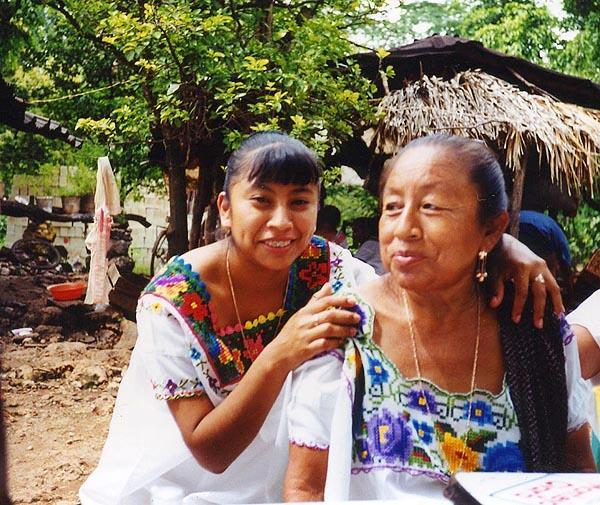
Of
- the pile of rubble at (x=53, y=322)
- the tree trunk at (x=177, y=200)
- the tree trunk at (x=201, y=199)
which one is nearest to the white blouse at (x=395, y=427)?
the tree trunk at (x=201, y=199)

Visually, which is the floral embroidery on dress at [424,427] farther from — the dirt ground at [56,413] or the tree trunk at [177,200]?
the tree trunk at [177,200]

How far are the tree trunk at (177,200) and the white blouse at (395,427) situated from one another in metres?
4.61

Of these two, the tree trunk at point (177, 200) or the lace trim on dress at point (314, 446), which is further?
the tree trunk at point (177, 200)

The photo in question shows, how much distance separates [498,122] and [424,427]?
4.40 meters

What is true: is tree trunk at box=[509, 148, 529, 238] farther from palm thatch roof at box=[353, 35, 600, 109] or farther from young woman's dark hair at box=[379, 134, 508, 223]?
young woman's dark hair at box=[379, 134, 508, 223]

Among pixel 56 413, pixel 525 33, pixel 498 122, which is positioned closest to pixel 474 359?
pixel 498 122

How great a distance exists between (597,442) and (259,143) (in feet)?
4.50

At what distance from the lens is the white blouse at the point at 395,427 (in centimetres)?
147

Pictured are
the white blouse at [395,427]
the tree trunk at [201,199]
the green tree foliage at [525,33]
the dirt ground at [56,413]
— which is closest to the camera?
the white blouse at [395,427]

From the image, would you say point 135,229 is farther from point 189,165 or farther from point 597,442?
point 597,442

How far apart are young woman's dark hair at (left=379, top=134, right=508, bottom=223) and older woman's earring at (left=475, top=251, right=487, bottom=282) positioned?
0.09 metres

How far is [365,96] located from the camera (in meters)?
5.57

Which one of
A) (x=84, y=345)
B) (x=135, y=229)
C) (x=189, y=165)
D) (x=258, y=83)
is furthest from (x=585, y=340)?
(x=135, y=229)

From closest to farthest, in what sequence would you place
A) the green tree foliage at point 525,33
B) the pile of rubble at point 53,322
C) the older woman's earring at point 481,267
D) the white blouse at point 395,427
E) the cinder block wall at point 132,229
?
the white blouse at point 395,427 < the older woman's earring at point 481,267 < the pile of rubble at point 53,322 < the green tree foliage at point 525,33 < the cinder block wall at point 132,229
